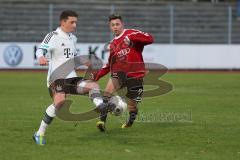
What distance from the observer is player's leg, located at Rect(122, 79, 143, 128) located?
1188 centimetres

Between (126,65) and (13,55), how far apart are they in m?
20.4

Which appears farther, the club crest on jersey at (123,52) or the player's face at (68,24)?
the club crest on jersey at (123,52)

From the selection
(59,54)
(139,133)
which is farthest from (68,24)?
(139,133)

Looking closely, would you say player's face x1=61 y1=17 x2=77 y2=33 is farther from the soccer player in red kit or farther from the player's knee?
the soccer player in red kit

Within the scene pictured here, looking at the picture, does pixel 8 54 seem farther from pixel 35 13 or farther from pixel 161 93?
pixel 161 93

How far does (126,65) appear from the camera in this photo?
1173 cm

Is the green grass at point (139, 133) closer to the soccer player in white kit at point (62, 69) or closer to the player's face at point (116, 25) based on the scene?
the soccer player in white kit at point (62, 69)

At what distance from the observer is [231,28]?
3719 centimetres

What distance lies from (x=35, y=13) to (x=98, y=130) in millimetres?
26146

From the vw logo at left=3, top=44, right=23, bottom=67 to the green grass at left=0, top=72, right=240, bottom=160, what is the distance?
12797mm

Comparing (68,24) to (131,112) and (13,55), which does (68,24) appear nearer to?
Answer: (131,112)

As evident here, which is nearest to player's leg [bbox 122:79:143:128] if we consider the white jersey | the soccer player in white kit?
the soccer player in white kit

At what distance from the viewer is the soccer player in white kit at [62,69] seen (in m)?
9.88

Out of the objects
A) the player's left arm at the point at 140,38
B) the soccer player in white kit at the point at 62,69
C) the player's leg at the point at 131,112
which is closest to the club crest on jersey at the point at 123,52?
the player's left arm at the point at 140,38
